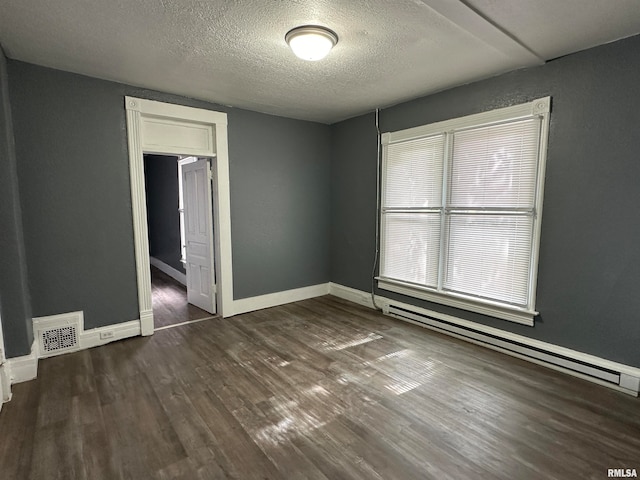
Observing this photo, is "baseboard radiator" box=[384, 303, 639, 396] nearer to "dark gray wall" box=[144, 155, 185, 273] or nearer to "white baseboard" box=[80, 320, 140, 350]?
"white baseboard" box=[80, 320, 140, 350]

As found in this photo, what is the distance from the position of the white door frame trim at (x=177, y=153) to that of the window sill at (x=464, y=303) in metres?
2.11

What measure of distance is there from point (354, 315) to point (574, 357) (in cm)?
228

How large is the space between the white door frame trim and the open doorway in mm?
181

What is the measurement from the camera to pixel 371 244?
446 centimetres


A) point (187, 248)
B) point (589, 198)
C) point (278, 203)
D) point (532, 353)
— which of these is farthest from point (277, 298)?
point (589, 198)

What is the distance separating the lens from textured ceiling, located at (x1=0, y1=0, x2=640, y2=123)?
1.99 m

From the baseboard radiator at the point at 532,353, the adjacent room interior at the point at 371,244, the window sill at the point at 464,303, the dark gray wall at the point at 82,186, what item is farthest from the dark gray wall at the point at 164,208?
the baseboard radiator at the point at 532,353

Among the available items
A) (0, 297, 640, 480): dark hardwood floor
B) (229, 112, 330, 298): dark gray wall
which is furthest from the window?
(229, 112, 330, 298): dark gray wall

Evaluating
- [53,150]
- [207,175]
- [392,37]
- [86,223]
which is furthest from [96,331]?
[392,37]

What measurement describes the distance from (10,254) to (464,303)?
412 cm

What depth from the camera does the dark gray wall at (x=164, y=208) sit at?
20.2 ft

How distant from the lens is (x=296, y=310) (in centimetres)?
444

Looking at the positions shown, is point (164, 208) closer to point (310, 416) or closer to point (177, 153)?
point (177, 153)

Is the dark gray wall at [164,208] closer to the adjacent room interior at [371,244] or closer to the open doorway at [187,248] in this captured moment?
the open doorway at [187,248]
